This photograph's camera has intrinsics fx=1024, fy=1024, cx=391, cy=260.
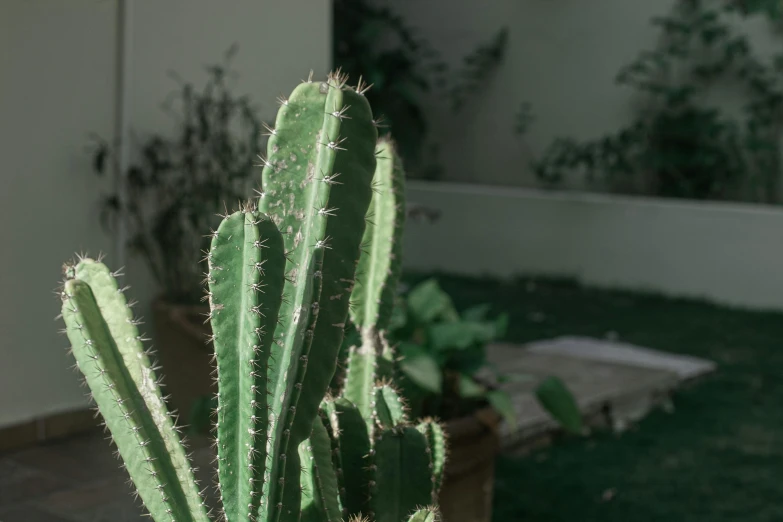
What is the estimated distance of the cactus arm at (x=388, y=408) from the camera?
2.17 metres

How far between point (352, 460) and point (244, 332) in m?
0.54

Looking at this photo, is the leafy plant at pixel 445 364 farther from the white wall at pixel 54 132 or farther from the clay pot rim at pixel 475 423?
the white wall at pixel 54 132

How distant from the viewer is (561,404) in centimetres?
363

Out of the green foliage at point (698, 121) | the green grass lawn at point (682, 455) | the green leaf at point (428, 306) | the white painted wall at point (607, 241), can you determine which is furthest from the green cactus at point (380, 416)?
the green foliage at point (698, 121)

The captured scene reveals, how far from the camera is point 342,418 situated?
6.93ft

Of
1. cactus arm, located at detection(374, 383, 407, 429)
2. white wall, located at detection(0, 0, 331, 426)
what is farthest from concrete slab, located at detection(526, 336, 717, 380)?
cactus arm, located at detection(374, 383, 407, 429)

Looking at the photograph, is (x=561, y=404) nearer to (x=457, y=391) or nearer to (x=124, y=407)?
(x=457, y=391)

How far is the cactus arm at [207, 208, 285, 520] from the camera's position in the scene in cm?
165

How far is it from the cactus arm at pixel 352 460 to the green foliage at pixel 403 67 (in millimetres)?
7420

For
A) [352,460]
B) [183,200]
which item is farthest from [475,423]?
[183,200]

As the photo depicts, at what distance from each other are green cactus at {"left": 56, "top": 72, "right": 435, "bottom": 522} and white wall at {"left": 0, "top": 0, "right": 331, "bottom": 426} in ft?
7.92

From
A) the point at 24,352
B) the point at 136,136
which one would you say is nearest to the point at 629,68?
the point at 136,136

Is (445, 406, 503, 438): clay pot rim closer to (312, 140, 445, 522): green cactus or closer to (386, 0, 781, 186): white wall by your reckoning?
(312, 140, 445, 522): green cactus

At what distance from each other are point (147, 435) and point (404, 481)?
528 mm
